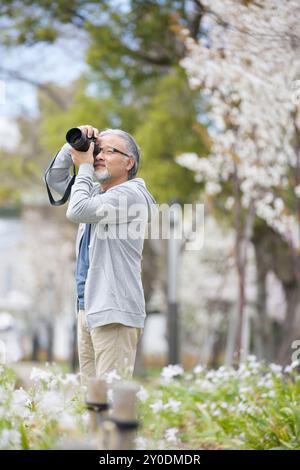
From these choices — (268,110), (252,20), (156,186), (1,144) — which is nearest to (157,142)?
(156,186)

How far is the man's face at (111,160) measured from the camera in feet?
11.1

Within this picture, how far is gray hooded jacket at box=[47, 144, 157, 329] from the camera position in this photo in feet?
10.5

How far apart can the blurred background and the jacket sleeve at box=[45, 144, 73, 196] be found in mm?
1039

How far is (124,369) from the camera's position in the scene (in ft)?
10.5

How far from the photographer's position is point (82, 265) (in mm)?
3395

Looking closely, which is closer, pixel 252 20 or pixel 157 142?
pixel 252 20

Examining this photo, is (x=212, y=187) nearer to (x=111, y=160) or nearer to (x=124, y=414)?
(x=111, y=160)

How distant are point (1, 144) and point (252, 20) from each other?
1484 cm

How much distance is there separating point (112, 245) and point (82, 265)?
0.18 m

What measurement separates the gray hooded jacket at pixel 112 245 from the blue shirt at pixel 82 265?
6 centimetres

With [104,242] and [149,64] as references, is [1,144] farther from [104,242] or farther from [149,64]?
[104,242]

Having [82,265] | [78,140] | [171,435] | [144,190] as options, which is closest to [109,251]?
[82,265]

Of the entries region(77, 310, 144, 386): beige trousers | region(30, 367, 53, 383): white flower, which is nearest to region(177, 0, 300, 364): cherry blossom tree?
region(77, 310, 144, 386): beige trousers

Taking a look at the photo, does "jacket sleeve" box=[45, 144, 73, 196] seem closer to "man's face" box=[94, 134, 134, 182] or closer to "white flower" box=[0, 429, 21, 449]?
"man's face" box=[94, 134, 134, 182]
